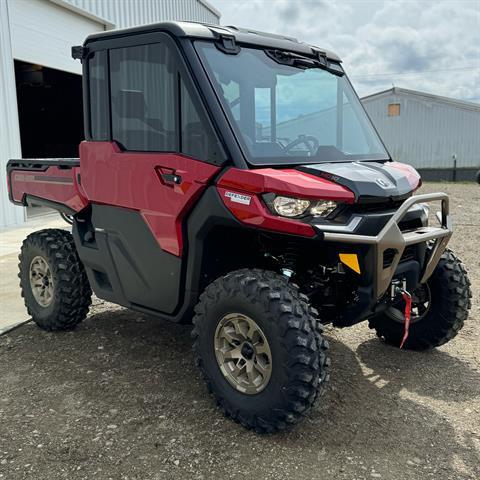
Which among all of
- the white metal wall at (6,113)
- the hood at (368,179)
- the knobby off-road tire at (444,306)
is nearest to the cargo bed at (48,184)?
the hood at (368,179)

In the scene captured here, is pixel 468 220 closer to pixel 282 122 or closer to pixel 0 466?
pixel 282 122

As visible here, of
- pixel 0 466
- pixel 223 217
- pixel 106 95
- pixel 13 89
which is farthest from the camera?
pixel 13 89

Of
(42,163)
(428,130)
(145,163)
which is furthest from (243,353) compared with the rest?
(428,130)

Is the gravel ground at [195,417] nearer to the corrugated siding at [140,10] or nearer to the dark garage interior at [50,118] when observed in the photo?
the corrugated siding at [140,10]

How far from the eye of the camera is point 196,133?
3.11 meters

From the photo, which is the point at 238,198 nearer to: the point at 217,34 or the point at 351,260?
the point at 351,260

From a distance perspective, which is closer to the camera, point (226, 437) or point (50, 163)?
point (226, 437)

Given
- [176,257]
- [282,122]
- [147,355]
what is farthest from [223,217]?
[147,355]

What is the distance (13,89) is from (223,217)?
8.37 meters

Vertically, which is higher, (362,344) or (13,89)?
(13,89)

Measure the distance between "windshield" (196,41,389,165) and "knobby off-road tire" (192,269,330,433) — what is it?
0.71 m

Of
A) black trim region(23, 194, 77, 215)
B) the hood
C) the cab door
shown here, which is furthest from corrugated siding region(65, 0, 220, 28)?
the hood

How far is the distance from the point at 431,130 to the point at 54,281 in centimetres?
2738

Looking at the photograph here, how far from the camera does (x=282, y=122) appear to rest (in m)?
3.45
